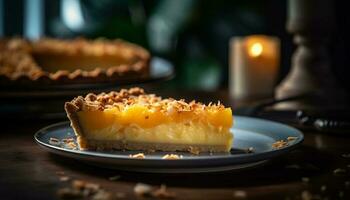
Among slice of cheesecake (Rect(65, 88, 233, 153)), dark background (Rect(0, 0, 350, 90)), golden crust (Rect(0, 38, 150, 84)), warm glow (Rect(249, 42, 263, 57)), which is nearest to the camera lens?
slice of cheesecake (Rect(65, 88, 233, 153))

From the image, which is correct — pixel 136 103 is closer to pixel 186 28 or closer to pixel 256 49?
pixel 256 49

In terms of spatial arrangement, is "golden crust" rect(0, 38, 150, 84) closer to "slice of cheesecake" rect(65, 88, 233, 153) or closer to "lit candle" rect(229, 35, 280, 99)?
"lit candle" rect(229, 35, 280, 99)

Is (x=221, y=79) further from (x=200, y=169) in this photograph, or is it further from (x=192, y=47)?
(x=200, y=169)

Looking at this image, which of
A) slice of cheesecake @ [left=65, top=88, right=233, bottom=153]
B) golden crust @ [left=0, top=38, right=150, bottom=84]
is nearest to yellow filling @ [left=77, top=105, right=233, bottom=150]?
slice of cheesecake @ [left=65, top=88, right=233, bottom=153]

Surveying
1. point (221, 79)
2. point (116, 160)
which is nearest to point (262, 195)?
point (116, 160)

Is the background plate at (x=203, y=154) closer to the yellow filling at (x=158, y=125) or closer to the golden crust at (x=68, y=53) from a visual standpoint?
the yellow filling at (x=158, y=125)

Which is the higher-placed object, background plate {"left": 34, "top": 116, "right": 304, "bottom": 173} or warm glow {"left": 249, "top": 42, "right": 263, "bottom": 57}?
warm glow {"left": 249, "top": 42, "right": 263, "bottom": 57}

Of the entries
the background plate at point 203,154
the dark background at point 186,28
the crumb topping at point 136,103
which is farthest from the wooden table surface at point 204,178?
the dark background at point 186,28

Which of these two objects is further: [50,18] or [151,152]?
[50,18]
